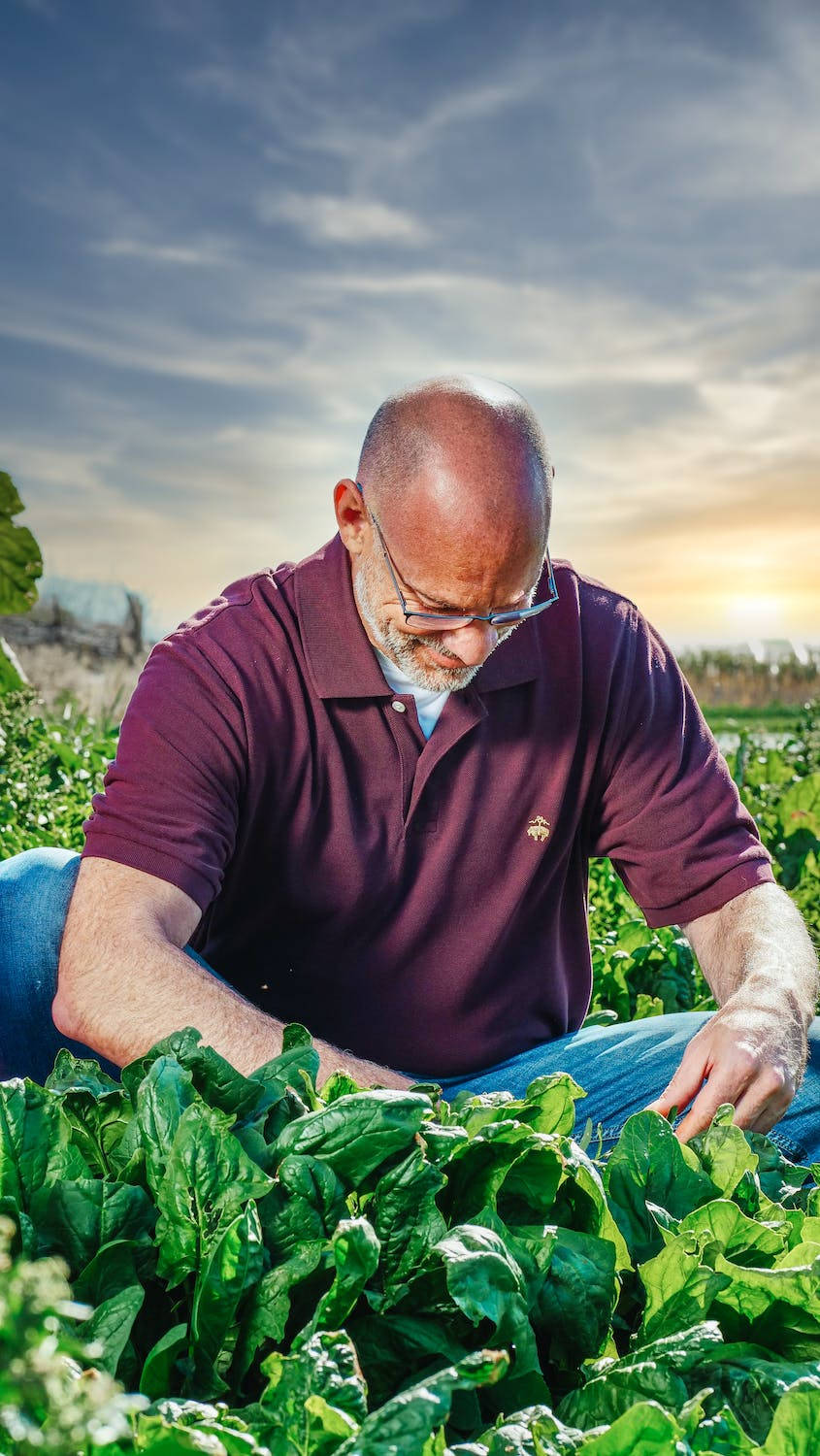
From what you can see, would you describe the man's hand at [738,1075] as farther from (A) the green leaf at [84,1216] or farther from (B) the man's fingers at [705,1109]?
(A) the green leaf at [84,1216]

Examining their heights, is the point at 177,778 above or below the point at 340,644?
below

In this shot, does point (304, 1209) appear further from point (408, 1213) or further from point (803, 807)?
point (803, 807)

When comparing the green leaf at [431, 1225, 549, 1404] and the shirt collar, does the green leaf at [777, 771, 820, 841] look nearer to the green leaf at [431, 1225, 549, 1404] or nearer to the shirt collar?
the shirt collar

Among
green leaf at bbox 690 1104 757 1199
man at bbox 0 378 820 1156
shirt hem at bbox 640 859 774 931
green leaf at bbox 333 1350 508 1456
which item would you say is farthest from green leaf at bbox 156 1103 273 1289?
shirt hem at bbox 640 859 774 931

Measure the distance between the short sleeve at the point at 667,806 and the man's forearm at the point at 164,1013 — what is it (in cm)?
96

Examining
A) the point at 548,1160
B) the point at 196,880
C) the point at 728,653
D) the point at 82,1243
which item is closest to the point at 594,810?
the point at 196,880

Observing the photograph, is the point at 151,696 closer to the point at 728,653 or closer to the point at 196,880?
the point at 196,880

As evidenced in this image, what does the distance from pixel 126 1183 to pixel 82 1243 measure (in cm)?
7

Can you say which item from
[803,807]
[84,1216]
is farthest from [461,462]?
[803,807]

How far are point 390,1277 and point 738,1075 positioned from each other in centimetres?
96

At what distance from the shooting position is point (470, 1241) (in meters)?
1.05

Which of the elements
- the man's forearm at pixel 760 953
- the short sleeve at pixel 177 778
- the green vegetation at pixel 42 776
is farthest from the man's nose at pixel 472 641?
the green vegetation at pixel 42 776

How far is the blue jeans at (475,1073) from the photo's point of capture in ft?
7.89

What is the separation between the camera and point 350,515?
2602mm
